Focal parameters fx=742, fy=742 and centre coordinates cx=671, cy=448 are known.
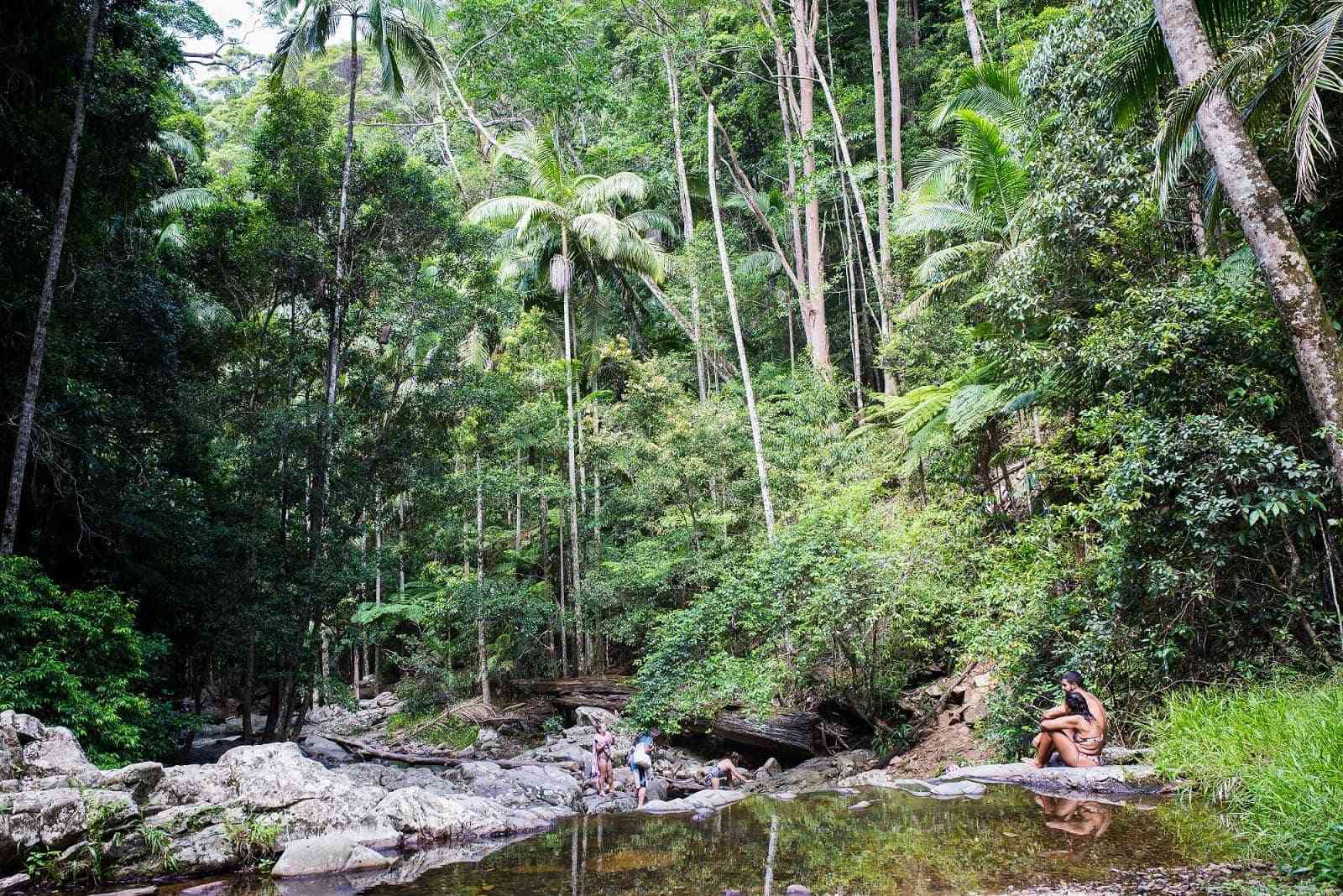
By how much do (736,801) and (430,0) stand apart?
56.3ft

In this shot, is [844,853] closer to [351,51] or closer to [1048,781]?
[1048,781]

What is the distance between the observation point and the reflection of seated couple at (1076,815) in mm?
4270

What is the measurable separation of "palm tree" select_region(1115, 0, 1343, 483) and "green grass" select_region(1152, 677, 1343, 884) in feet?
5.82

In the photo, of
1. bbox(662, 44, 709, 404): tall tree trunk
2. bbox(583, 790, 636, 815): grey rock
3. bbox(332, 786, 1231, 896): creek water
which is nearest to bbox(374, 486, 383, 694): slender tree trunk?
bbox(583, 790, 636, 815): grey rock

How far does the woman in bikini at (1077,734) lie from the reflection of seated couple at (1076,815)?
35.7 inches

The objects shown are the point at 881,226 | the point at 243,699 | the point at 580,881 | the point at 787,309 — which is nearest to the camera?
the point at 580,881

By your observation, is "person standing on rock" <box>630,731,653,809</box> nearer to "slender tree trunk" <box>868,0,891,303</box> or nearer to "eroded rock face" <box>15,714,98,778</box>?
"eroded rock face" <box>15,714,98,778</box>

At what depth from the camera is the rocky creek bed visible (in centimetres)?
436

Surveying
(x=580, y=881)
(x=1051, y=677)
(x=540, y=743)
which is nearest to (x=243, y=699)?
(x=540, y=743)

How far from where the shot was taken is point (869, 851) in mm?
4508

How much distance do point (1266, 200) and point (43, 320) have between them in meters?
12.6

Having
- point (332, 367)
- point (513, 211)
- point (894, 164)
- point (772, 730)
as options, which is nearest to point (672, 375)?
point (513, 211)

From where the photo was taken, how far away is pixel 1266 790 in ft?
12.7

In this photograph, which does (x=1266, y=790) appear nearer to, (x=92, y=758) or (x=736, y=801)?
(x=736, y=801)
